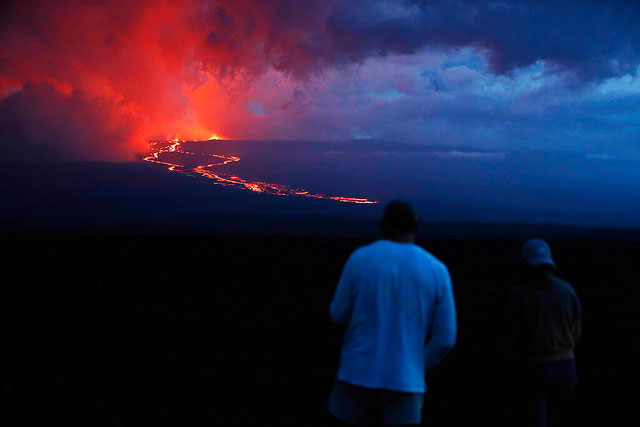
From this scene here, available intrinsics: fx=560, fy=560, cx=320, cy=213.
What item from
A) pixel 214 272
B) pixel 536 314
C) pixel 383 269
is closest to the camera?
pixel 383 269

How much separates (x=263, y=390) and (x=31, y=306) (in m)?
10.6

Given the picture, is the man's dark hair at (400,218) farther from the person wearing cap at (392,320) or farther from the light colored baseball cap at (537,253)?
the light colored baseball cap at (537,253)

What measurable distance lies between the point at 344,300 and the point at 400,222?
1.70 ft

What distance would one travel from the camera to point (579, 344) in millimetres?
11586

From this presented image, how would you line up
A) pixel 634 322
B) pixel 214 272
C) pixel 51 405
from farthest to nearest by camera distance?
pixel 214 272
pixel 634 322
pixel 51 405

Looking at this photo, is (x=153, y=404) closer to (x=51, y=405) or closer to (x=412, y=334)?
(x=51, y=405)

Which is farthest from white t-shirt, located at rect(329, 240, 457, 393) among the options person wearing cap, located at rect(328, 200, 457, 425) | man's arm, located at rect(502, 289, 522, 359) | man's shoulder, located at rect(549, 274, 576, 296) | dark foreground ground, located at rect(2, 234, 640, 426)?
dark foreground ground, located at rect(2, 234, 640, 426)

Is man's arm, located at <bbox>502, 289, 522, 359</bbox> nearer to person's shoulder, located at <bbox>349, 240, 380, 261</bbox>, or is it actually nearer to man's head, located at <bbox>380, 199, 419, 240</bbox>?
man's head, located at <bbox>380, 199, 419, 240</bbox>

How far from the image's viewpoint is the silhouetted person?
11.8 feet

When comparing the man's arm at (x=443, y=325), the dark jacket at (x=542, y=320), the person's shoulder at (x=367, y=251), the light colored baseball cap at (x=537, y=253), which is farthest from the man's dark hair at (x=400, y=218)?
the dark jacket at (x=542, y=320)

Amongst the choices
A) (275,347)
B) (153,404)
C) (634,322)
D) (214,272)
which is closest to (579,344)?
(634,322)

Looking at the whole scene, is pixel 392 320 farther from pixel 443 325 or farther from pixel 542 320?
pixel 542 320

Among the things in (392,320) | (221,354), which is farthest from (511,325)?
(221,354)

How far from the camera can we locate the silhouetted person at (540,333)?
3.60m
